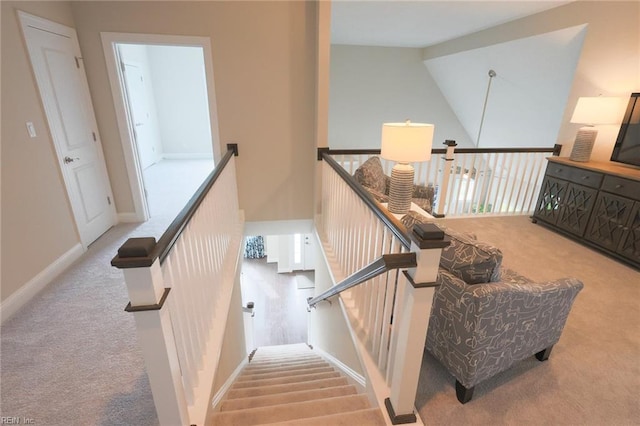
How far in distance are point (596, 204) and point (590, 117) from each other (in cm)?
92

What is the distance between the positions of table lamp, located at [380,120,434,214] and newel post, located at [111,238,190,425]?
2.03m

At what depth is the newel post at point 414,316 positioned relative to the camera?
1.17m

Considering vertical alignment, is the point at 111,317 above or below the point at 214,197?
below

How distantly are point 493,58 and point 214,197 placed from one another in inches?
199

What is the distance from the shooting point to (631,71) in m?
3.13

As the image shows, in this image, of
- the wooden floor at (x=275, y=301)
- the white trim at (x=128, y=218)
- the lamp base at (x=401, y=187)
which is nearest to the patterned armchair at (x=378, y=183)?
the lamp base at (x=401, y=187)

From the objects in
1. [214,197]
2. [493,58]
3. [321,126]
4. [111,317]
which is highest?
[493,58]

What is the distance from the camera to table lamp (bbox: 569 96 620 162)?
3133 mm

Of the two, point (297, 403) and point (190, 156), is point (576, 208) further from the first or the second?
point (190, 156)

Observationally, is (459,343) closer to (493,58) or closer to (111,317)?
(111,317)

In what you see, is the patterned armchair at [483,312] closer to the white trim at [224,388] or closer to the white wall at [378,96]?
the white trim at [224,388]

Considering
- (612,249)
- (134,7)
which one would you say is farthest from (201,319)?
(612,249)

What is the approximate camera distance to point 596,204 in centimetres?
324

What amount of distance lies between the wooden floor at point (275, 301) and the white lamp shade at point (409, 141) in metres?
4.19
